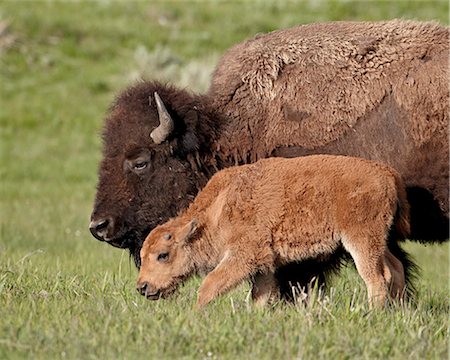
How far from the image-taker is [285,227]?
268 inches

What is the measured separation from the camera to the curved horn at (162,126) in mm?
7875

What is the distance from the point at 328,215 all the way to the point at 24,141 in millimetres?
13831

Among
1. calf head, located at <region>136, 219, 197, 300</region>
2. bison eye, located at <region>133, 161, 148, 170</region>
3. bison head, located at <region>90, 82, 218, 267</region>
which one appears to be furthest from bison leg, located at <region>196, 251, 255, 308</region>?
bison eye, located at <region>133, 161, 148, 170</region>

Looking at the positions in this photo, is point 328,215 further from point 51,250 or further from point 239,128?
point 51,250

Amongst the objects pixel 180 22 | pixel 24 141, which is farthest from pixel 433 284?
pixel 180 22

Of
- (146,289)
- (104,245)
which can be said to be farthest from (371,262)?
(104,245)

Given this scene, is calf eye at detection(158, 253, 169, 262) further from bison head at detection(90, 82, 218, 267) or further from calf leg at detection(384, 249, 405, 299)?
calf leg at detection(384, 249, 405, 299)

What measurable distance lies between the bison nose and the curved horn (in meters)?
0.73

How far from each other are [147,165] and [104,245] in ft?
17.4

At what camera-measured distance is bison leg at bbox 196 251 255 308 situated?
666 cm

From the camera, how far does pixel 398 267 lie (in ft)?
23.6

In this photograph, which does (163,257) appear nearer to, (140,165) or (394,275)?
(140,165)

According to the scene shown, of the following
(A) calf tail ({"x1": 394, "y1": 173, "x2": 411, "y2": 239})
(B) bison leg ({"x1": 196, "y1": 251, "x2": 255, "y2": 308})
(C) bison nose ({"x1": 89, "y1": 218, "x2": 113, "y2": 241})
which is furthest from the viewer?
(C) bison nose ({"x1": 89, "y1": 218, "x2": 113, "y2": 241})


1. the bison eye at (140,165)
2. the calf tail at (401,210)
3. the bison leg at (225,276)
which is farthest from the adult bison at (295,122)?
the bison leg at (225,276)
